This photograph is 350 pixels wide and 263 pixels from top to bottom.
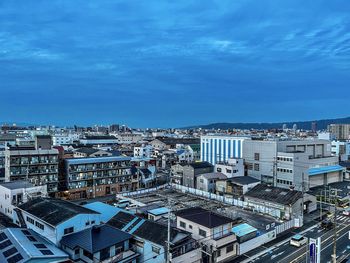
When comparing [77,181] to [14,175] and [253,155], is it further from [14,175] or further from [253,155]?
[253,155]

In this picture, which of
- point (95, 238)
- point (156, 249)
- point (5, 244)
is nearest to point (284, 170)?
point (156, 249)

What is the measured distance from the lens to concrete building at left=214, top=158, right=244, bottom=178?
137 feet

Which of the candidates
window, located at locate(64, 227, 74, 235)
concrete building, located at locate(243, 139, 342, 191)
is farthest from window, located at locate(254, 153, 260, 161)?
window, located at locate(64, 227, 74, 235)

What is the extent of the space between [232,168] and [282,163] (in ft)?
24.3

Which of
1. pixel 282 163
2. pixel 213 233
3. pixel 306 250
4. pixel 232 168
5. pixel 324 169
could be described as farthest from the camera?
pixel 324 169

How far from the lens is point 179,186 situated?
41.3 meters

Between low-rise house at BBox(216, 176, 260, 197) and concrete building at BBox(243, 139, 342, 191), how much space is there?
252 inches

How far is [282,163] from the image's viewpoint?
42.6 meters

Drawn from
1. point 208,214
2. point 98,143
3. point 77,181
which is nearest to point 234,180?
point 208,214

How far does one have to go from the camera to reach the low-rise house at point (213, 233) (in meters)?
20.2

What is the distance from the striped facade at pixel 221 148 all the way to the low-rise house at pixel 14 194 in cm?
3113

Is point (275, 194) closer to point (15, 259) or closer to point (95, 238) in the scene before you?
point (95, 238)

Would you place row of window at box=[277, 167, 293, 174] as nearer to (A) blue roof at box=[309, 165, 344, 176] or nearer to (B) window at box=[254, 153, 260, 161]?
(B) window at box=[254, 153, 260, 161]

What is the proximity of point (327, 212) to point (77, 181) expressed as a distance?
30.0 metres
